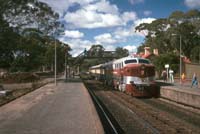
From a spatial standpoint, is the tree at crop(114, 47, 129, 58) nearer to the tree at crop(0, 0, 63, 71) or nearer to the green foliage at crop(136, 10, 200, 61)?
the green foliage at crop(136, 10, 200, 61)

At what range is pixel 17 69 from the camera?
7056 centimetres

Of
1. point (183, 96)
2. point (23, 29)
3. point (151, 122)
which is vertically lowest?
point (151, 122)

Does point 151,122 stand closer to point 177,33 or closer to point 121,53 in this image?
point 177,33

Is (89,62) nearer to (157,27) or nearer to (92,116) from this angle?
(157,27)

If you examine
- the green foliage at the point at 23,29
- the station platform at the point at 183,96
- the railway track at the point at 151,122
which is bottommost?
the railway track at the point at 151,122

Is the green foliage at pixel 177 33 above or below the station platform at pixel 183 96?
above

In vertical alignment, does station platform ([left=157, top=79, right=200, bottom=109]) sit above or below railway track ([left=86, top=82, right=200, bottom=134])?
above

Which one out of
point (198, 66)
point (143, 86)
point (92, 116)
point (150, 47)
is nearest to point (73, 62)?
point (150, 47)

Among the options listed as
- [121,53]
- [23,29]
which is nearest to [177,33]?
[23,29]

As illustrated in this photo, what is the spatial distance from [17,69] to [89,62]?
106 metres

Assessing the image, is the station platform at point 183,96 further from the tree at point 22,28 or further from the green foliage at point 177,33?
the green foliage at point 177,33

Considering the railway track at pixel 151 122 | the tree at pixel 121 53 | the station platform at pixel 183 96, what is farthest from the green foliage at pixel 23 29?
Result: the tree at pixel 121 53

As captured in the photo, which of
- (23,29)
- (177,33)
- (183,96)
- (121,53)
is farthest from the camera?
(121,53)

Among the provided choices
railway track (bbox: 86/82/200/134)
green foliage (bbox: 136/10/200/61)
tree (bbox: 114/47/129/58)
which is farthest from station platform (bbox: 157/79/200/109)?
tree (bbox: 114/47/129/58)
